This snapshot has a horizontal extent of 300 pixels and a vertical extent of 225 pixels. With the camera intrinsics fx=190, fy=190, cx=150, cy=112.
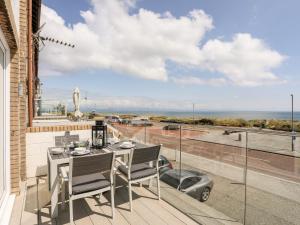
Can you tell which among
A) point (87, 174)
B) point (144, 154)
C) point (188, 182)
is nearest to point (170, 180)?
point (188, 182)

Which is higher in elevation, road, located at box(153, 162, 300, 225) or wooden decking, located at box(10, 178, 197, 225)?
wooden decking, located at box(10, 178, 197, 225)

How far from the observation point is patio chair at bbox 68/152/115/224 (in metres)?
1.97

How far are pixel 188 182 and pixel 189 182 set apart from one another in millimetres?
64

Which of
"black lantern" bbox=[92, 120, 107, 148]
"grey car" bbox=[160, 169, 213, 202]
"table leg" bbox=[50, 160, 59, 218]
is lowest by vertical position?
"grey car" bbox=[160, 169, 213, 202]

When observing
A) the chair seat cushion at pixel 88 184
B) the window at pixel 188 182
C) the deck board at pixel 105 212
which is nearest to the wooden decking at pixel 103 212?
the deck board at pixel 105 212

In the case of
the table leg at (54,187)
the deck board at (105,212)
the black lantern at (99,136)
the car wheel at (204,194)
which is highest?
the black lantern at (99,136)

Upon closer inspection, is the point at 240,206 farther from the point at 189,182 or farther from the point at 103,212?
the point at 103,212

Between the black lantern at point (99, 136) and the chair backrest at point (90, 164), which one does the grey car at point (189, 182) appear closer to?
the black lantern at point (99, 136)

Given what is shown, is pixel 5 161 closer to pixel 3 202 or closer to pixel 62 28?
pixel 3 202

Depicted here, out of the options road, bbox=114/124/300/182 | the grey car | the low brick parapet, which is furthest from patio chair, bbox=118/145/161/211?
road, bbox=114/124/300/182

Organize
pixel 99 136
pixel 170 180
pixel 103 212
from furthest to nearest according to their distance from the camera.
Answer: pixel 170 180, pixel 99 136, pixel 103 212

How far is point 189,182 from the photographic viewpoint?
14.5 feet

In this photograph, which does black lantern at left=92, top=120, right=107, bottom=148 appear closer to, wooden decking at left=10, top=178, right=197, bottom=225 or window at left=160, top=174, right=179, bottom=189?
wooden decking at left=10, top=178, right=197, bottom=225

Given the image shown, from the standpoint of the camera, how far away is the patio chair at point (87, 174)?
197cm
